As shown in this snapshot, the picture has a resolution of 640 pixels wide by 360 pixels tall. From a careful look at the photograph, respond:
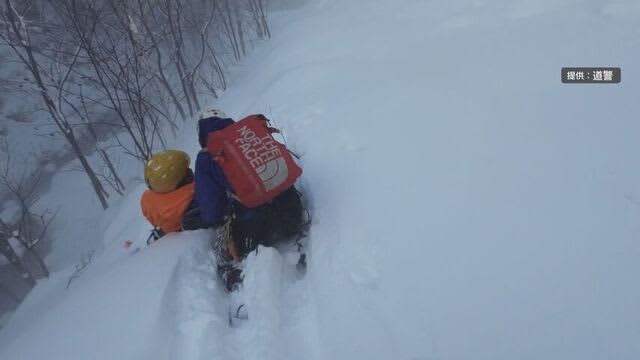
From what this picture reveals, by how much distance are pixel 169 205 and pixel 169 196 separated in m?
0.08

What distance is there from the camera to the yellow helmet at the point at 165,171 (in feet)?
11.4

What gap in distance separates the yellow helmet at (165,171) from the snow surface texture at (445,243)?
47 centimetres

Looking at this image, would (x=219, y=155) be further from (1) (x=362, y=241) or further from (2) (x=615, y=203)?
(2) (x=615, y=203)

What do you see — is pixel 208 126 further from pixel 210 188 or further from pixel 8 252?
pixel 8 252

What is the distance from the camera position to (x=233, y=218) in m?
3.39

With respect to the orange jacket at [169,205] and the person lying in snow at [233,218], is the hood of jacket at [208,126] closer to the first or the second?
the person lying in snow at [233,218]

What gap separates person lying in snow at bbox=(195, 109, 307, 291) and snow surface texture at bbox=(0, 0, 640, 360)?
17cm

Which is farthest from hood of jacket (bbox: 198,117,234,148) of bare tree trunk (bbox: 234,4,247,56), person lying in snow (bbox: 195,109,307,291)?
bare tree trunk (bbox: 234,4,247,56)

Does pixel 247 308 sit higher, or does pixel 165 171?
pixel 165 171

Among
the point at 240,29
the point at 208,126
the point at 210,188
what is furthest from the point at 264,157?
the point at 240,29

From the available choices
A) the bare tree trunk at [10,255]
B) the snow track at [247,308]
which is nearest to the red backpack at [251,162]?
the snow track at [247,308]

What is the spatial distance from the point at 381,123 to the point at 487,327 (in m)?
2.28

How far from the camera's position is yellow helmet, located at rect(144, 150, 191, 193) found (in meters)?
3.46

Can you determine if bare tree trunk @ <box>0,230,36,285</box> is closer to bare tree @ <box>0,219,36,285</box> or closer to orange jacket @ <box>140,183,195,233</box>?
bare tree @ <box>0,219,36,285</box>
